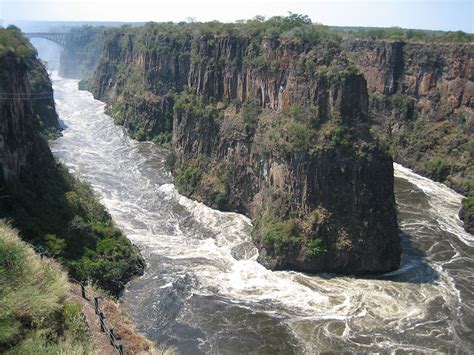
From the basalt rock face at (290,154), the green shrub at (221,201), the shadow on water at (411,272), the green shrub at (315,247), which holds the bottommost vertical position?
the shadow on water at (411,272)

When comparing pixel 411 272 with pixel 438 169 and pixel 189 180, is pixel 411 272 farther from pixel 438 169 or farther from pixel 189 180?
pixel 438 169

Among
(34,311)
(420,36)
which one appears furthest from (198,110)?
(34,311)

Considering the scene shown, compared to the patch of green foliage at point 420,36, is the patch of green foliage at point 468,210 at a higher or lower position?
lower

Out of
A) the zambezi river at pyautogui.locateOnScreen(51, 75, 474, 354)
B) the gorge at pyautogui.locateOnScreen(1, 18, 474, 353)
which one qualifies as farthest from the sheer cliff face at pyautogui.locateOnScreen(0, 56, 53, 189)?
the gorge at pyautogui.locateOnScreen(1, 18, 474, 353)

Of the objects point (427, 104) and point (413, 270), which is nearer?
point (413, 270)

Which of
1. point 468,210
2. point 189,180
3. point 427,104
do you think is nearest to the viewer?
point 468,210

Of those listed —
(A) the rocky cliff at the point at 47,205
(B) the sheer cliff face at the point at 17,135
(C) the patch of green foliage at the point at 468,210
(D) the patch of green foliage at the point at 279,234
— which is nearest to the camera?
(A) the rocky cliff at the point at 47,205

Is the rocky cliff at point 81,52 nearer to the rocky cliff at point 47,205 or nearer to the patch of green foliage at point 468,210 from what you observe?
the rocky cliff at point 47,205

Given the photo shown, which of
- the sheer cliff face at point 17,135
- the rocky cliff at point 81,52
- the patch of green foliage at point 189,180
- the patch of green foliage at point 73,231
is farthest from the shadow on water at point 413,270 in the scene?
the rocky cliff at point 81,52
